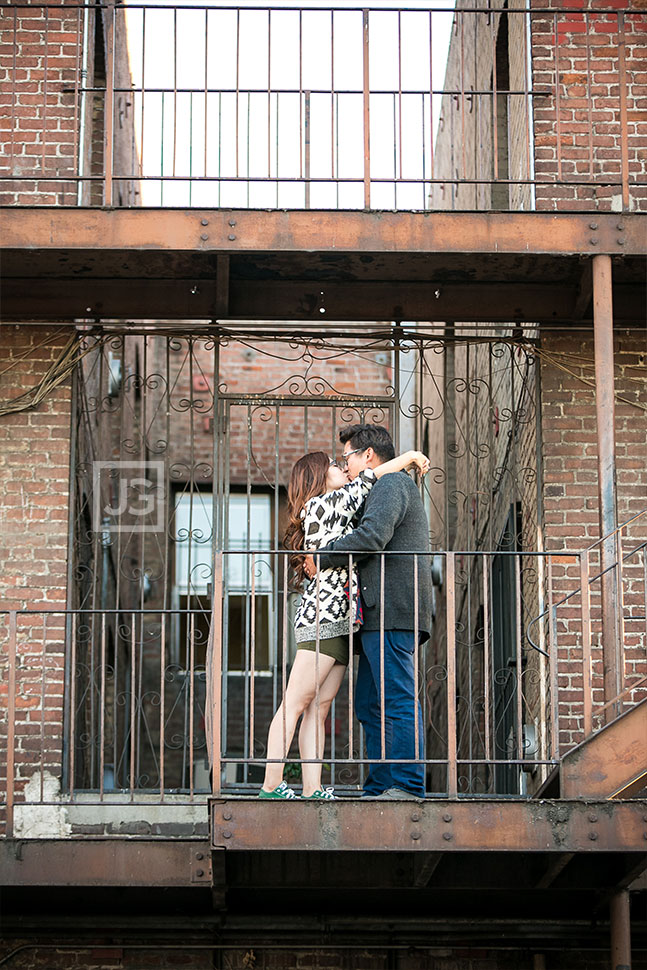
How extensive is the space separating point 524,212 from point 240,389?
7.55m

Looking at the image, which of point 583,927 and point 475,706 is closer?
point 583,927

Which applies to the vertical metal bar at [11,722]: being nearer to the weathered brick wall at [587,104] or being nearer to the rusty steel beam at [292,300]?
the rusty steel beam at [292,300]

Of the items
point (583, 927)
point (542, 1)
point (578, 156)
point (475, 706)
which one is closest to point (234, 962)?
point (583, 927)

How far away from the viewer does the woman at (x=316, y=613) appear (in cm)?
861

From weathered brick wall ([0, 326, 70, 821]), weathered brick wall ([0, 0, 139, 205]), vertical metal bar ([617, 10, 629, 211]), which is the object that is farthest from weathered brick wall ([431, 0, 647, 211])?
weathered brick wall ([0, 326, 70, 821])

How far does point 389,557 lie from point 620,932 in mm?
2233

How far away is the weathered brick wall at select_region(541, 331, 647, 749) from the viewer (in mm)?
10039

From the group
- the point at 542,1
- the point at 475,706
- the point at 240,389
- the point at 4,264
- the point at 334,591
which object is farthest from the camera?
the point at 240,389

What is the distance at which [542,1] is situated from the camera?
1120cm

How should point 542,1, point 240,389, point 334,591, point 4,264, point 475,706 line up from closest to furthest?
point 334,591 → point 4,264 → point 542,1 → point 475,706 → point 240,389

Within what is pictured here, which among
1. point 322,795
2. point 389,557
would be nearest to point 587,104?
point 389,557

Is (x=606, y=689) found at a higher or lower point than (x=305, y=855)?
higher

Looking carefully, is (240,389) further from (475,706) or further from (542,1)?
(542,1)

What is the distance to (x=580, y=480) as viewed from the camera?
34.1 ft
